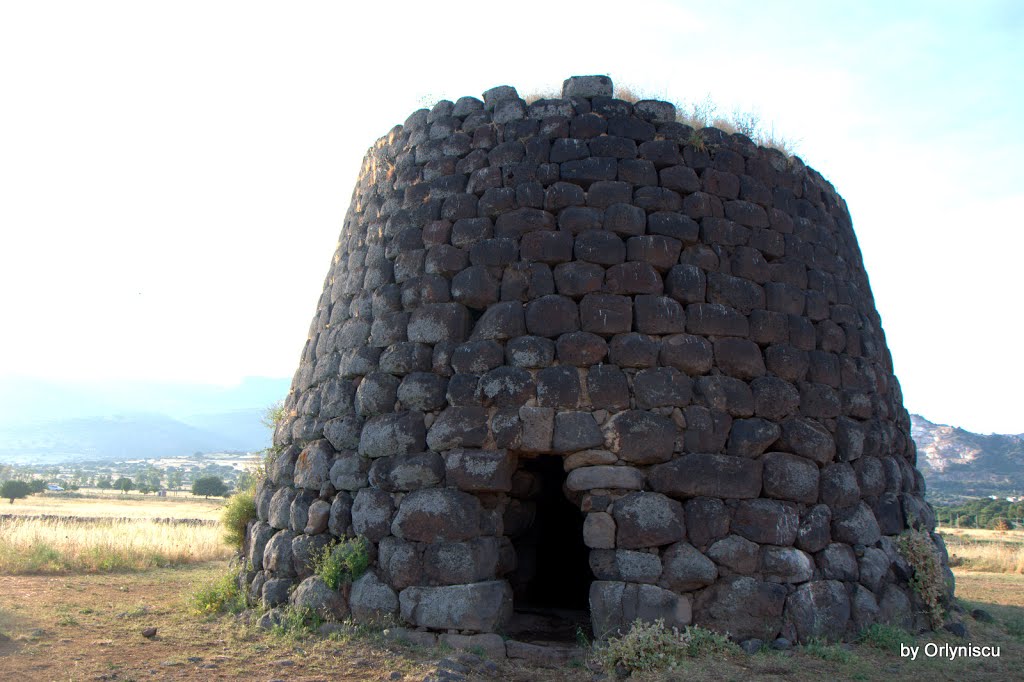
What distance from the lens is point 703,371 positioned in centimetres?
675

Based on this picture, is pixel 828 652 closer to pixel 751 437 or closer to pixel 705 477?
pixel 705 477

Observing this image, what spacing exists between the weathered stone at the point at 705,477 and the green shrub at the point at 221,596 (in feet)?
13.9

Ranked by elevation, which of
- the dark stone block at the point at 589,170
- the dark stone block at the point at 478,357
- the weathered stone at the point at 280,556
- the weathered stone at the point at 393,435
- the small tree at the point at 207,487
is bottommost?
the small tree at the point at 207,487

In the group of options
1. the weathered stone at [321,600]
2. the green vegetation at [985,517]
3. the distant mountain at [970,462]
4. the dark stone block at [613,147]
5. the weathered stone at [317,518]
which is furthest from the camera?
the distant mountain at [970,462]

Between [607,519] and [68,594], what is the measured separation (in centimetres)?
739

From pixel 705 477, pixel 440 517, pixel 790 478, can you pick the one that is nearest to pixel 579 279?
pixel 705 477

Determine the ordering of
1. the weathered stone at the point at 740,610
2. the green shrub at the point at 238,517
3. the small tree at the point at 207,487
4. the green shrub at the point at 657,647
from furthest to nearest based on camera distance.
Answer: the small tree at the point at 207,487
the green shrub at the point at 238,517
the weathered stone at the point at 740,610
the green shrub at the point at 657,647

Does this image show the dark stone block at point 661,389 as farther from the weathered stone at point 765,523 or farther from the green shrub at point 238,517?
the green shrub at point 238,517

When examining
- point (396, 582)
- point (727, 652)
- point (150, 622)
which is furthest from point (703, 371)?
point (150, 622)

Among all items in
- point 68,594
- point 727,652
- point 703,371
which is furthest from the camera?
point 68,594

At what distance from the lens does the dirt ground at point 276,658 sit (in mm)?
5793

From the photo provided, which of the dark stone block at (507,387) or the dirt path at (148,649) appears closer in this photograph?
the dirt path at (148,649)

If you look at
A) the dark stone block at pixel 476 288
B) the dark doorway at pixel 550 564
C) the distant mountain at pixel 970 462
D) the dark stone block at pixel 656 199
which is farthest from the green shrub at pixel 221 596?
the distant mountain at pixel 970 462

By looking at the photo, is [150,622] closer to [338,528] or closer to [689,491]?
[338,528]
